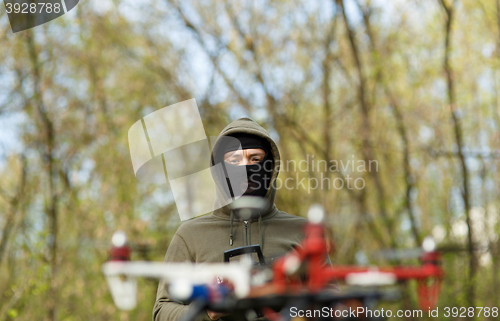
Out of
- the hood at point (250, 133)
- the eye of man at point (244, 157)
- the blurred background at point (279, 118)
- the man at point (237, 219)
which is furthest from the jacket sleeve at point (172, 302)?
the blurred background at point (279, 118)

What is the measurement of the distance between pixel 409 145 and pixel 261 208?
651cm

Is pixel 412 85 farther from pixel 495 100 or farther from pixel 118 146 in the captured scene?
pixel 118 146

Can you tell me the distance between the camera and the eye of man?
2041 mm

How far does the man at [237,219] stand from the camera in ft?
6.61

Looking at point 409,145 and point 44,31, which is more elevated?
point 44,31

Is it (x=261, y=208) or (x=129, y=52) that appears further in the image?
(x=129, y=52)

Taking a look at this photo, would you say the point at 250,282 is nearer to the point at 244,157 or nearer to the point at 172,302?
the point at 172,302

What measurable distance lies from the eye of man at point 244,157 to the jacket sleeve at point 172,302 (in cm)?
45

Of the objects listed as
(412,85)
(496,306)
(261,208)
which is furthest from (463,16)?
(261,208)

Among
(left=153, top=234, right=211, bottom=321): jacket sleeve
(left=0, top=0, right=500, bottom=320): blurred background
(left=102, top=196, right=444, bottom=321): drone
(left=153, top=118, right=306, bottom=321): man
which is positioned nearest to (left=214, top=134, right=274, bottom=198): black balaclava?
(left=153, top=118, right=306, bottom=321): man

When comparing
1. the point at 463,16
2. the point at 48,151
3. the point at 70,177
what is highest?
the point at 463,16

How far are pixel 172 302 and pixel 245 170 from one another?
65 cm

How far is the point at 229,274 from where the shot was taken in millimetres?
1033

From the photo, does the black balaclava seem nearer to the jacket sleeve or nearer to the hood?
the hood
